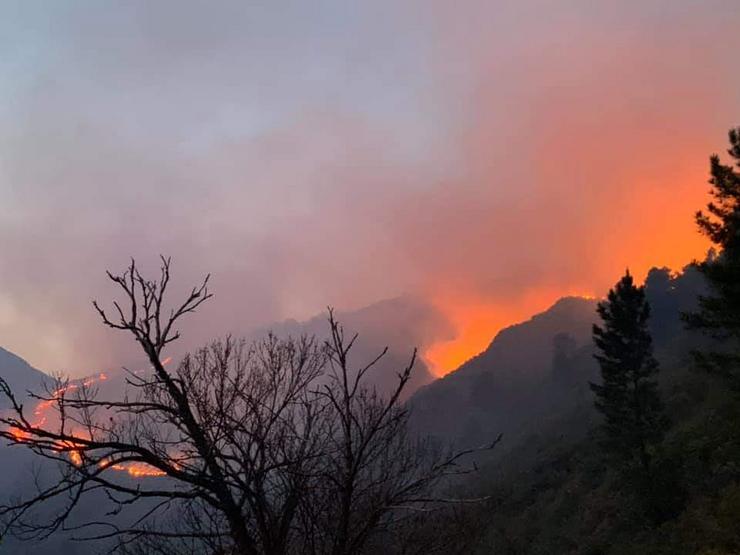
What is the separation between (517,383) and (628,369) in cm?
11288

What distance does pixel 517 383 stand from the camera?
449 feet

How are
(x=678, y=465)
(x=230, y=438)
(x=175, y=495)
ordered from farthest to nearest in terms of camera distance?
(x=678, y=465)
(x=230, y=438)
(x=175, y=495)

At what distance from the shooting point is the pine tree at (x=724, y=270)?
57.3 feet

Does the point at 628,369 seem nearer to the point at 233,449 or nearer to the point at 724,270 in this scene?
the point at 724,270

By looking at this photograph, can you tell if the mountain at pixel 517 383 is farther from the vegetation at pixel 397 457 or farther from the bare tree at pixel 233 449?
the bare tree at pixel 233 449

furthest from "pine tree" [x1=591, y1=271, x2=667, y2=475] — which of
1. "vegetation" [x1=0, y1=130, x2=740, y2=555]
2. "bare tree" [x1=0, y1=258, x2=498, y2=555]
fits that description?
"bare tree" [x1=0, y1=258, x2=498, y2=555]

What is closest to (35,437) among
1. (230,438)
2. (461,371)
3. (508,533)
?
(230,438)

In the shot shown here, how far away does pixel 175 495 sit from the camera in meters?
5.76

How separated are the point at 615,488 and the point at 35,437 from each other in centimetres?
3671

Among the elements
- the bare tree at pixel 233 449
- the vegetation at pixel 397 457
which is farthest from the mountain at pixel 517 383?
the bare tree at pixel 233 449

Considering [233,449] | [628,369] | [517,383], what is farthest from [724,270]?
[517,383]

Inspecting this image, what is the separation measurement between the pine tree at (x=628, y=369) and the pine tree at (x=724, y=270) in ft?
33.5

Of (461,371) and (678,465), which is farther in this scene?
(461,371)

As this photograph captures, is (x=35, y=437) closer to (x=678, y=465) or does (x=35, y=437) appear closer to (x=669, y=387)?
(x=678, y=465)
